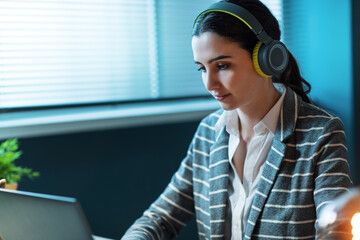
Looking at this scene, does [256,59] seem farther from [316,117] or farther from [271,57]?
[316,117]

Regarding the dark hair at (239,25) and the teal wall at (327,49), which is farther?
the teal wall at (327,49)

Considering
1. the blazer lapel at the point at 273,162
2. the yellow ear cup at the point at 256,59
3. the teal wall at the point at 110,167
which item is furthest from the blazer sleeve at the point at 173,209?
the teal wall at the point at 110,167

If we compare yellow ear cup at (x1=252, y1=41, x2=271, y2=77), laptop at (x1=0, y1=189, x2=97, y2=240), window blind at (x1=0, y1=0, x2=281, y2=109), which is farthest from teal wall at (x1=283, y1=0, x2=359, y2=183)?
laptop at (x1=0, y1=189, x2=97, y2=240)

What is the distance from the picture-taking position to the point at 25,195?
85 cm

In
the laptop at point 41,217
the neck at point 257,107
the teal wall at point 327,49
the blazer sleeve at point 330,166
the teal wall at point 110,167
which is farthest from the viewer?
the teal wall at point 327,49

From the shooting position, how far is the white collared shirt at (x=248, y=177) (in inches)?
52.1

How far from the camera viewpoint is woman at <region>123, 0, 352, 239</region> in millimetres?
1236

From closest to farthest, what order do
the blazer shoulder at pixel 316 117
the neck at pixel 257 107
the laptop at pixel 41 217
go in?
the laptop at pixel 41 217 < the blazer shoulder at pixel 316 117 < the neck at pixel 257 107

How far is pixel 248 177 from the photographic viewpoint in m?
1.36

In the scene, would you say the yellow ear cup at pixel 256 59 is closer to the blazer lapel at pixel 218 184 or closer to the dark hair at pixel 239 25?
the dark hair at pixel 239 25

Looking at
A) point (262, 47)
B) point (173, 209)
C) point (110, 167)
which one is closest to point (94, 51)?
point (110, 167)

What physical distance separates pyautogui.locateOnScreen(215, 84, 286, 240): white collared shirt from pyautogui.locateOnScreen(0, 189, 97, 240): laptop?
24.5 inches

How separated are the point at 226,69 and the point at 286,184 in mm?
354

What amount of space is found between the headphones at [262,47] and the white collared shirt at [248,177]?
0.13 m
